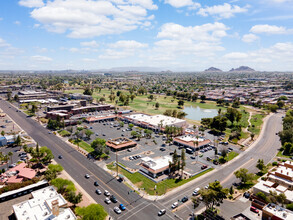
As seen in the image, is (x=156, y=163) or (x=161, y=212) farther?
(x=156, y=163)

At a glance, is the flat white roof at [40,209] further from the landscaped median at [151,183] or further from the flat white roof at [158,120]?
the flat white roof at [158,120]

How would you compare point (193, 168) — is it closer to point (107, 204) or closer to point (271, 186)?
point (271, 186)

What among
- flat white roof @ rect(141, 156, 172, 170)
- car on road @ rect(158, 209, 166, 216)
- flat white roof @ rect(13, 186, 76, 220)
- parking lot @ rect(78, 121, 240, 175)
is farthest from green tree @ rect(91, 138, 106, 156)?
car on road @ rect(158, 209, 166, 216)

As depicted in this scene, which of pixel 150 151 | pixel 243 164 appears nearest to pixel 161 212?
pixel 150 151

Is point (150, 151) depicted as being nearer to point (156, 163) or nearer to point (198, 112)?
point (156, 163)

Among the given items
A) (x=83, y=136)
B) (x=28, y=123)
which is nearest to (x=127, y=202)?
(x=83, y=136)

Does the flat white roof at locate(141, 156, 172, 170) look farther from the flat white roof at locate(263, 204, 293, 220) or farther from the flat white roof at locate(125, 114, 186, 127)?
the flat white roof at locate(125, 114, 186, 127)

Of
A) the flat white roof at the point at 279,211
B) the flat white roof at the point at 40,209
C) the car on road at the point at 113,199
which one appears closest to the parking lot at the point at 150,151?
the car on road at the point at 113,199
